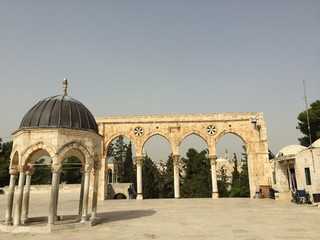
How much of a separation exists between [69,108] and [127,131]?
1592 centimetres

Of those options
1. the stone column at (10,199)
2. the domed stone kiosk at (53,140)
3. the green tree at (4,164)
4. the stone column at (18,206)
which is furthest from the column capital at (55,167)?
the green tree at (4,164)

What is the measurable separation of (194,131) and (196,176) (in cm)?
2072

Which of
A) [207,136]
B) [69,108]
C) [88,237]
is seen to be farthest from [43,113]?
[207,136]

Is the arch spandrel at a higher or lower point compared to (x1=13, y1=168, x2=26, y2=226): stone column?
higher

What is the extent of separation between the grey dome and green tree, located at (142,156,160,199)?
35.2 m

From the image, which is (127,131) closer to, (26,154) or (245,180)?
(26,154)

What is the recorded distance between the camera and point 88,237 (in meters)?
6.95

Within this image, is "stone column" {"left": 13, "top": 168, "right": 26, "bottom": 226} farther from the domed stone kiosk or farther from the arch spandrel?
the arch spandrel

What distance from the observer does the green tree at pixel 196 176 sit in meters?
40.8

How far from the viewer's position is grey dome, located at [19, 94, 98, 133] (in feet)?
28.6

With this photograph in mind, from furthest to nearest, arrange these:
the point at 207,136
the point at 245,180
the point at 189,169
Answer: the point at 189,169 < the point at 245,180 < the point at 207,136

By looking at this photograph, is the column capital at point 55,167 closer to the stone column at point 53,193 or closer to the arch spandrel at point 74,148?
the stone column at point 53,193

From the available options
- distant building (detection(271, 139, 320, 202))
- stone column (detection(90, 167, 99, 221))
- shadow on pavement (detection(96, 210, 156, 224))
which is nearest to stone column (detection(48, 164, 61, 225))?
stone column (detection(90, 167, 99, 221))

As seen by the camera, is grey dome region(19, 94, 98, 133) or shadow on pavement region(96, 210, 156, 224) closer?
grey dome region(19, 94, 98, 133)
